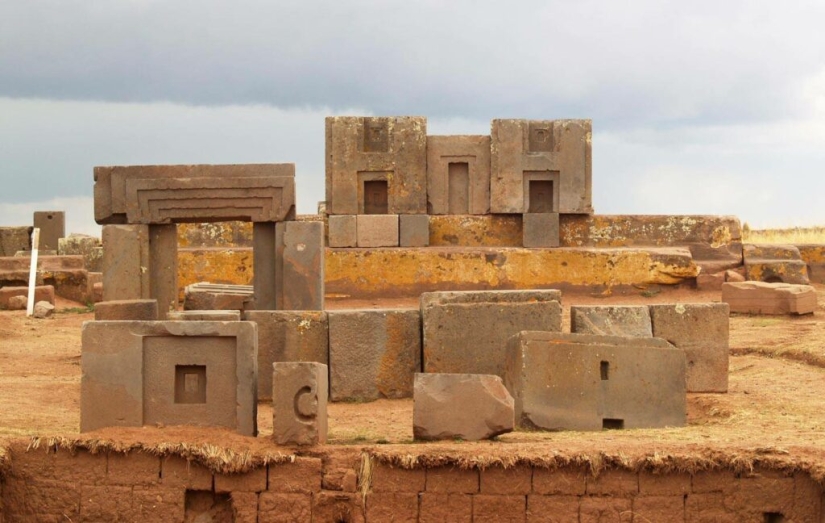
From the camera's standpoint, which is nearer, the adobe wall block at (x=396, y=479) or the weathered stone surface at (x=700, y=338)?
the adobe wall block at (x=396, y=479)

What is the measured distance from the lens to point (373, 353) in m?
12.3

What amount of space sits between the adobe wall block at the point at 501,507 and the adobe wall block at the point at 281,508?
124 cm

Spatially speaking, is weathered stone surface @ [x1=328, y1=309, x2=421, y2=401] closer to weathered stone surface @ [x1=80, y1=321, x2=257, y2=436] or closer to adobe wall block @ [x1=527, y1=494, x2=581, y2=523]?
weathered stone surface @ [x1=80, y1=321, x2=257, y2=436]

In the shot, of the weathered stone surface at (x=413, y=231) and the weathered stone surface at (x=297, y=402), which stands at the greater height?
the weathered stone surface at (x=413, y=231)

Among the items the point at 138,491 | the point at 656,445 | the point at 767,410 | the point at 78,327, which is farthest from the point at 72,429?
the point at 78,327

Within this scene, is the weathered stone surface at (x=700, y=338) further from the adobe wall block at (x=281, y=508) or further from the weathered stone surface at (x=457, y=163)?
the weathered stone surface at (x=457, y=163)

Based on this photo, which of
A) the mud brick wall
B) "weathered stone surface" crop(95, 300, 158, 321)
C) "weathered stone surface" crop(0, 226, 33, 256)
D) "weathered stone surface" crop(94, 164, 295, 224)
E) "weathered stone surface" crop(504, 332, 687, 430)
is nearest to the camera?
the mud brick wall

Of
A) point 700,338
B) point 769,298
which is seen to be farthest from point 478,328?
point 769,298

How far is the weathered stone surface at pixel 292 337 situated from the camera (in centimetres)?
1223

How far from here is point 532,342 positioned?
416 inches

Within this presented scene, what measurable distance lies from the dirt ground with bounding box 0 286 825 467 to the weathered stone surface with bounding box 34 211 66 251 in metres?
14.5

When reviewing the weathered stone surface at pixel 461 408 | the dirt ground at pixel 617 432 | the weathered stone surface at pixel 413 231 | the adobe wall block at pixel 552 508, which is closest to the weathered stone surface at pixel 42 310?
the dirt ground at pixel 617 432

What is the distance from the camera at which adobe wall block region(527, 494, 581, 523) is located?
902 centimetres

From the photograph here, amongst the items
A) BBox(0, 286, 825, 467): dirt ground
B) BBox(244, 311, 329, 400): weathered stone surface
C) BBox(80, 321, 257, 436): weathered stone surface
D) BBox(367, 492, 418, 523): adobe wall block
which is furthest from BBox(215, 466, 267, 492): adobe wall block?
BBox(244, 311, 329, 400): weathered stone surface
